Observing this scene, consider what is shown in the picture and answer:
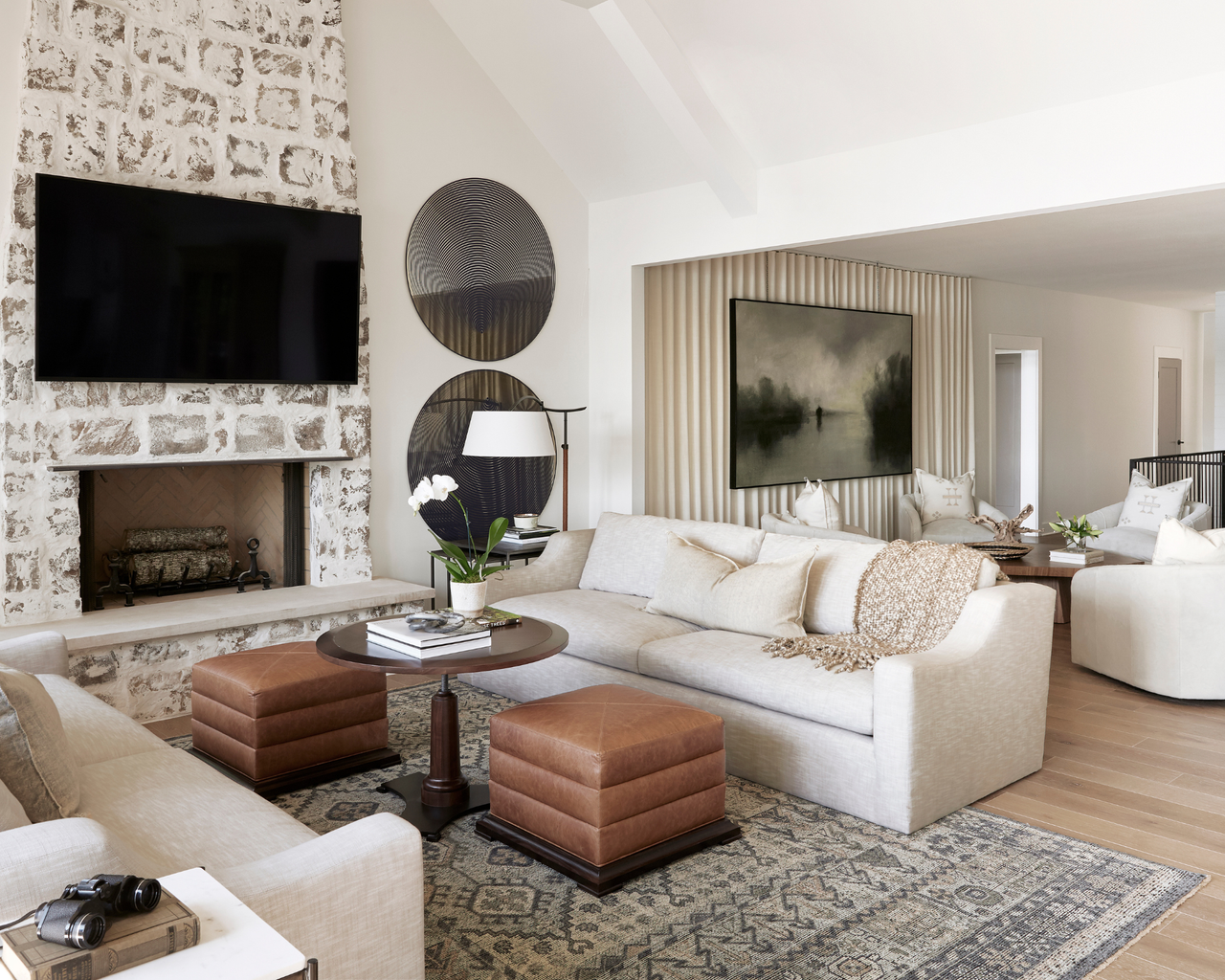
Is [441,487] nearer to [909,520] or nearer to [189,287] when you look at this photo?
[189,287]

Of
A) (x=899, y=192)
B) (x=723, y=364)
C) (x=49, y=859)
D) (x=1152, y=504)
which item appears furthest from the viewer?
(x=1152, y=504)

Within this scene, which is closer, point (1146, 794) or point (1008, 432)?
point (1146, 794)

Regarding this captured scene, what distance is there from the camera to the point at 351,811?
310 centimetres

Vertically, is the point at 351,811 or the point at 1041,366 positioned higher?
the point at 1041,366

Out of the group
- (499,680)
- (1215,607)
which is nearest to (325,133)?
(499,680)

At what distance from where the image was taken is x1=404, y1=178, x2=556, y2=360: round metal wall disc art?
526 centimetres

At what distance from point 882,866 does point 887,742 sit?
1.19 feet

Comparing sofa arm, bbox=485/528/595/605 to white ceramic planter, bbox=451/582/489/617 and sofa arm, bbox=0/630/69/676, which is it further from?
sofa arm, bbox=0/630/69/676

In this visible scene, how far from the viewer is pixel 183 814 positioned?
2148 millimetres

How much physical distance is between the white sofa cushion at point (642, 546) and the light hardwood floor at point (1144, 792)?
1.07 meters

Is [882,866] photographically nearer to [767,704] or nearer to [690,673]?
[767,704]

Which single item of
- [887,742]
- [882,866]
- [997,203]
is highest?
[997,203]

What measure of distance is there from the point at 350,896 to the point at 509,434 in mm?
3340

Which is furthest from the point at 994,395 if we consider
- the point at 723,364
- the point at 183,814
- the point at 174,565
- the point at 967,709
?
the point at 183,814
